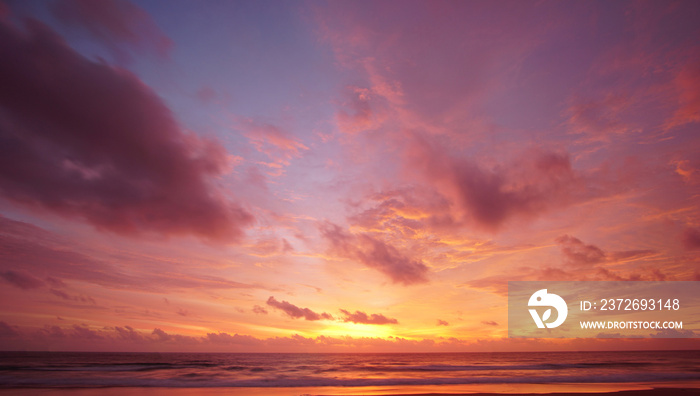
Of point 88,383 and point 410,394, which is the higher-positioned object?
point 410,394

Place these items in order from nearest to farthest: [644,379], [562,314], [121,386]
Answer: [121,386], [644,379], [562,314]

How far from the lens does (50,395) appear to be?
18.2m

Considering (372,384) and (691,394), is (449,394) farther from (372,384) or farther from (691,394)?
(691,394)

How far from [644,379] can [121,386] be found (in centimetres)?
3845

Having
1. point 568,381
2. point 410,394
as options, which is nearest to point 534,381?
point 568,381

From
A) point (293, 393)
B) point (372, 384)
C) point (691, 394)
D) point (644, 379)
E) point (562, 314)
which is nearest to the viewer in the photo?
point (691, 394)

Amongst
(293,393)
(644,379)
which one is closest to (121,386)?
(293,393)

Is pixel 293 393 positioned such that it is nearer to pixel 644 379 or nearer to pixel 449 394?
pixel 449 394

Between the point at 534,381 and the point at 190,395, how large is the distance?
22603mm

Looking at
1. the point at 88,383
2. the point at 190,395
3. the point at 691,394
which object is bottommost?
the point at 88,383

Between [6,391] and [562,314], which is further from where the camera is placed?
[562,314]

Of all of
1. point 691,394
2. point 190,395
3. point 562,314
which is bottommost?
point 190,395

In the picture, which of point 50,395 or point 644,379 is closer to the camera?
point 50,395

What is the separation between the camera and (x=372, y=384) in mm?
24234
